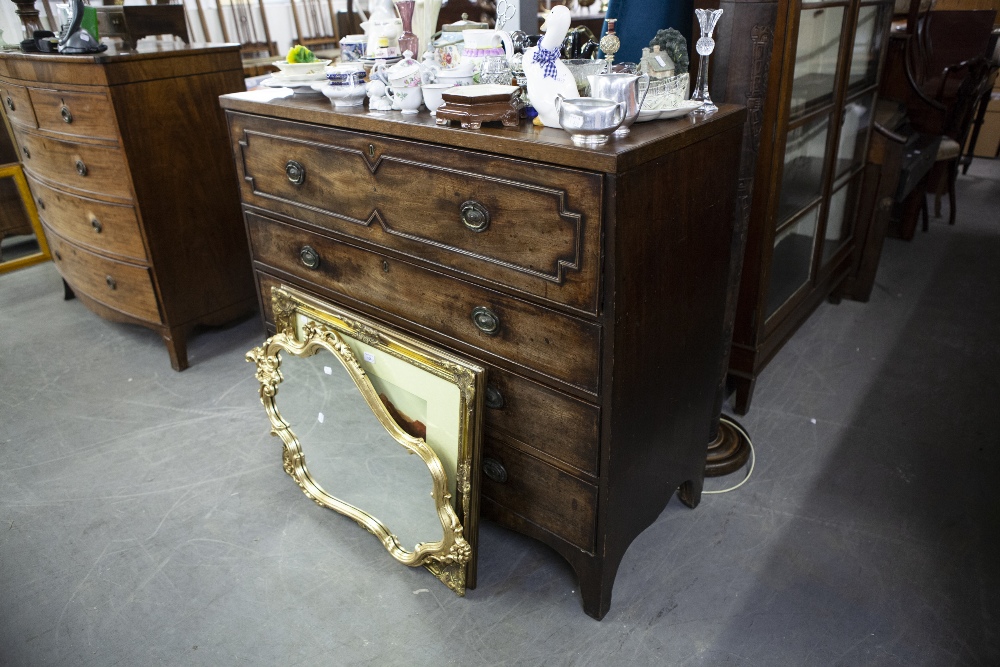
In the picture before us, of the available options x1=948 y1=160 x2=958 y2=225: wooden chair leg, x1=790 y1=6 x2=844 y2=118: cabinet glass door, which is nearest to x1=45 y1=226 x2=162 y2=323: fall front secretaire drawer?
x1=790 y1=6 x2=844 y2=118: cabinet glass door

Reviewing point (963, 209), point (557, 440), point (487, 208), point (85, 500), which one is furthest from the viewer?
point (963, 209)

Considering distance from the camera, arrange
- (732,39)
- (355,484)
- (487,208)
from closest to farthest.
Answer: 1. (487,208)
2. (732,39)
3. (355,484)

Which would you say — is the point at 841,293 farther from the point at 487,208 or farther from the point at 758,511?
the point at 487,208

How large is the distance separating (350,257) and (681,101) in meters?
0.87

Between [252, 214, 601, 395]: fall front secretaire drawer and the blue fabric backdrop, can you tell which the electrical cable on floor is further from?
the blue fabric backdrop

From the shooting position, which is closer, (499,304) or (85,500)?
(499,304)

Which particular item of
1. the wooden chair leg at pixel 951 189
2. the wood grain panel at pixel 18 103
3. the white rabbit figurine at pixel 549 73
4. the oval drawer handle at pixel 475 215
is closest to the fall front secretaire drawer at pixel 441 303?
the oval drawer handle at pixel 475 215

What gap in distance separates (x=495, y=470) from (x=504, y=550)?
32 centimetres

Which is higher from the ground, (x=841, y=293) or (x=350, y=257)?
(x=350, y=257)

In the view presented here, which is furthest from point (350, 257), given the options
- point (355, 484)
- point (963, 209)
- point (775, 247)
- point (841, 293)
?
point (963, 209)

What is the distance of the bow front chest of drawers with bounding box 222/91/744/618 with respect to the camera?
1241 mm

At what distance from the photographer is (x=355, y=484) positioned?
1875 mm

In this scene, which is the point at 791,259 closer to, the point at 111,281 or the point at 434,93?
the point at 434,93

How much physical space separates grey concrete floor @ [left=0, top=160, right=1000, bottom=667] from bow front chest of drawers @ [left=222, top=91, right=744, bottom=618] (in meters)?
0.19
